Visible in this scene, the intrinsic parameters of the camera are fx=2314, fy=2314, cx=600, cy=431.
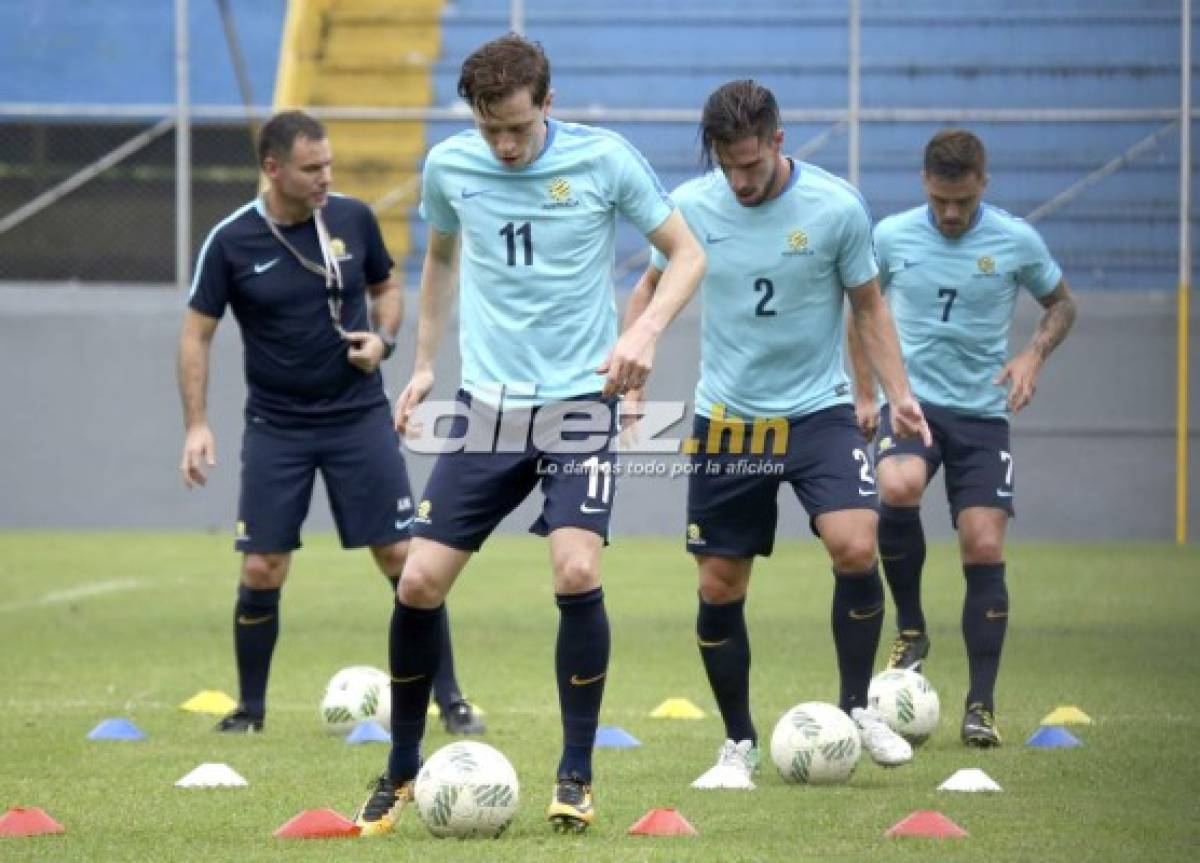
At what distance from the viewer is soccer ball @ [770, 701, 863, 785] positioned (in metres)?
7.25

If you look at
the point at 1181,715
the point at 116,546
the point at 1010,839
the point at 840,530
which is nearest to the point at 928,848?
the point at 1010,839

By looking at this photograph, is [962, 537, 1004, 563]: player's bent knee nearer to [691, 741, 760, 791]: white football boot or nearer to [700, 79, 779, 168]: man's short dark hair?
[691, 741, 760, 791]: white football boot

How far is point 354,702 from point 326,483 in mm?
866

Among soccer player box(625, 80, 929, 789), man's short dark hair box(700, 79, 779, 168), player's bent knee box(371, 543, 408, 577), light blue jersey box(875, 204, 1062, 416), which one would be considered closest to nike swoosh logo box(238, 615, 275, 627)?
player's bent knee box(371, 543, 408, 577)

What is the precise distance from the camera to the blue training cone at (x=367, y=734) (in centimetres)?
849

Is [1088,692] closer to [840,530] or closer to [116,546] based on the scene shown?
[840,530]

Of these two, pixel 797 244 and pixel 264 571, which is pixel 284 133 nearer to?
pixel 264 571

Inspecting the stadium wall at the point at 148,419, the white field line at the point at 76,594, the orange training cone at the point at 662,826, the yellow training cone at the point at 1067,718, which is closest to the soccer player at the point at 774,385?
the orange training cone at the point at 662,826

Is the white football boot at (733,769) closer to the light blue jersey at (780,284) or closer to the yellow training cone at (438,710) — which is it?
the light blue jersey at (780,284)

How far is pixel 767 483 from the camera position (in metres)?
7.64

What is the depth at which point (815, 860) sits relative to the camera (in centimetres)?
579

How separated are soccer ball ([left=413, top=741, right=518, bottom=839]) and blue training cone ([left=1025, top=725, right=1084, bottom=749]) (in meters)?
2.67

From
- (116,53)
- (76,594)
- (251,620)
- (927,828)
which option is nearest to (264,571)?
(251,620)

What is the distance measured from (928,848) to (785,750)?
1355 mm
